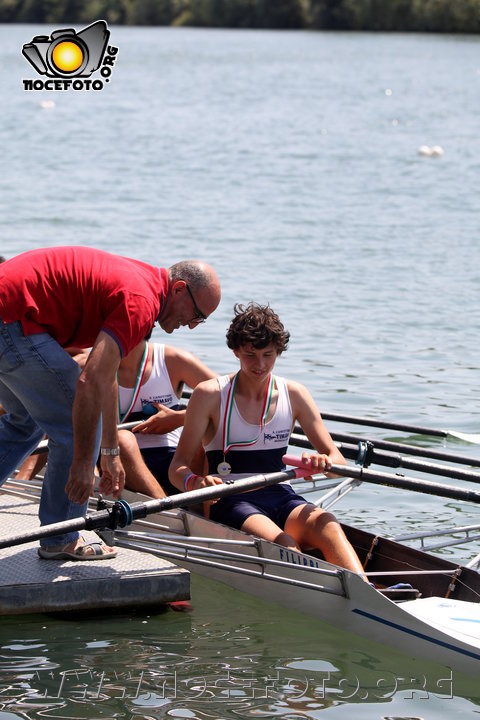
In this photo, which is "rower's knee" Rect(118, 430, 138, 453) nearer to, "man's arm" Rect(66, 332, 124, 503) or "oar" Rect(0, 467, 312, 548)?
"oar" Rect(0, 467, 312, 548)

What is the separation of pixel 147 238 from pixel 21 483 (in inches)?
486

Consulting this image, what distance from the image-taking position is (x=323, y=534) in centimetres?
639

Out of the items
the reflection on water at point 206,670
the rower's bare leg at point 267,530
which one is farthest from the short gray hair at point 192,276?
the reflection on water at point 206,670

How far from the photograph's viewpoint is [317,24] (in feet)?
312

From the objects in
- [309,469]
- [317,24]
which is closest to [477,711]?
[309,469]

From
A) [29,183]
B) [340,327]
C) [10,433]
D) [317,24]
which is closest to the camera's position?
[10,433]

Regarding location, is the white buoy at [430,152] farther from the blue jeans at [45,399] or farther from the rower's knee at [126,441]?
the blue jeans at [45,399]

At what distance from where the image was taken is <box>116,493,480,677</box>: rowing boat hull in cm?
585

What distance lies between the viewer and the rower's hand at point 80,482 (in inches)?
223

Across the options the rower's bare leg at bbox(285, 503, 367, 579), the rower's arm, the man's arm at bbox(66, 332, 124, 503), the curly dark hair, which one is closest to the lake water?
the rower's bare leg at bbox(285, 503, 367, 579)

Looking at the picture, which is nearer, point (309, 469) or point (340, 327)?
point (309, 469)

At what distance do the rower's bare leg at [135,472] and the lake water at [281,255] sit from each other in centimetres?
68

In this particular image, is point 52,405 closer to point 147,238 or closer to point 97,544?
point 97,544

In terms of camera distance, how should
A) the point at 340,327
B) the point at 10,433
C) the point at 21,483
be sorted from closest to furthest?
the point at 10,433
the point at 21,483
the point at 340,327
